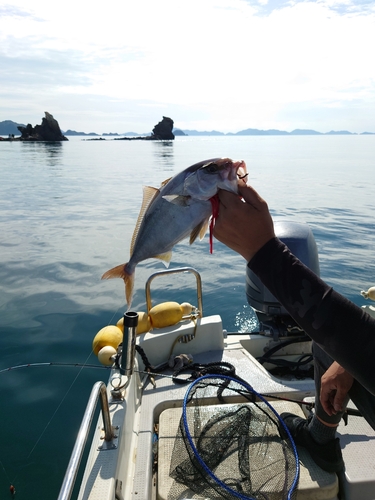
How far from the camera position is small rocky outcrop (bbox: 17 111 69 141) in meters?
108

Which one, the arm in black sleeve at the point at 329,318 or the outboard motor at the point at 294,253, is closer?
the arm in black sleeve at the point at 329,318

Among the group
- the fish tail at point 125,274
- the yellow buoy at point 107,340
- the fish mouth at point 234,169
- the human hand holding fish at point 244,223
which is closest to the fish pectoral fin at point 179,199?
the fish mouth at point 234,169

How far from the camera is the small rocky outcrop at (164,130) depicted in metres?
126

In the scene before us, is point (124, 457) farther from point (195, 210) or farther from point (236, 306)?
point (236, 306)

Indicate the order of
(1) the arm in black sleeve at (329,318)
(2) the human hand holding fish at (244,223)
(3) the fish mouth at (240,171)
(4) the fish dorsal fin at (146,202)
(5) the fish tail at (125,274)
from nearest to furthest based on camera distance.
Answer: (1) the arm in black sleeve at (329,318)
(2) the human hand holding fish at (244,223)
(3) the fish mouth at (240,171)
(4) the fish dorsal fin at (146,202)
(5) the fish tail at (125,274)

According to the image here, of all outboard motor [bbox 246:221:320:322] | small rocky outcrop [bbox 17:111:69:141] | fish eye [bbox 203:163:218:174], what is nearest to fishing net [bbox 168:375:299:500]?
outboard motor [bbox 246:221:320:322]

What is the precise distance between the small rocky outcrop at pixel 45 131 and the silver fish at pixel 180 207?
117 meters

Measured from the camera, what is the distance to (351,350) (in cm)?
152

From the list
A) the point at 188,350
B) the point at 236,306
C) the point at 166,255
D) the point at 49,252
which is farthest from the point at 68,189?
the point at 166,255

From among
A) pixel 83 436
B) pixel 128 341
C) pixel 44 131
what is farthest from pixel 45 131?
pixel 83 436

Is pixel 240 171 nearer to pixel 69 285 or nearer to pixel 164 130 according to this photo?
pixel 69 285

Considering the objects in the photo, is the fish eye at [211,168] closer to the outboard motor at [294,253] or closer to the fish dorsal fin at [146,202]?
the fish dorsal fin at [146,202]

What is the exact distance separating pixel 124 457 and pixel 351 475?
1.79m

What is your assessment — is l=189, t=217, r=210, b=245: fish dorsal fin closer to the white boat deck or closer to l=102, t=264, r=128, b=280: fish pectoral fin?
l=102, t=264, r=128, b=280: fish pectoral fin
